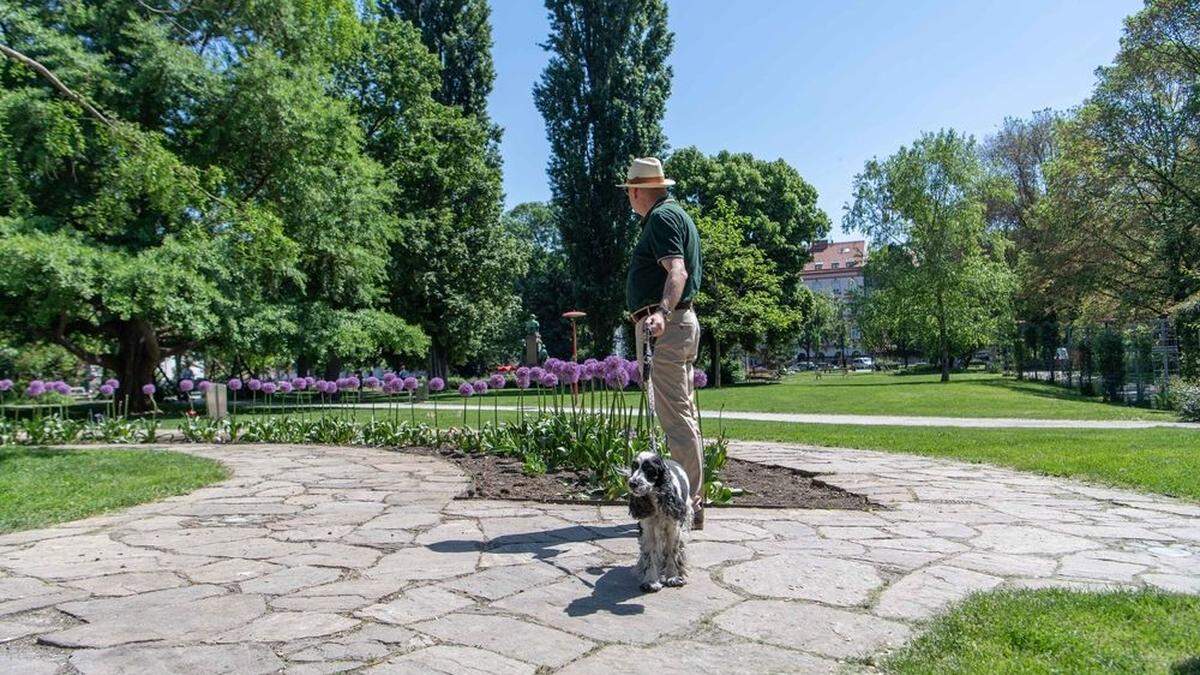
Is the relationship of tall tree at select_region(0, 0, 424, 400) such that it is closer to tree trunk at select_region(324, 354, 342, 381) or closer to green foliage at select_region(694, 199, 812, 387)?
tree trunk at select_region(324, 354, 342, 381)

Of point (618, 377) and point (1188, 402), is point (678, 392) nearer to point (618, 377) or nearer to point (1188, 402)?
point (618, 377)

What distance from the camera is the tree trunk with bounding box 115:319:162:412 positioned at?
61.9 ft

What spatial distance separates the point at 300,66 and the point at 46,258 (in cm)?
725

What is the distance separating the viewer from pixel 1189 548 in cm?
416

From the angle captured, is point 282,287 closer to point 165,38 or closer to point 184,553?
point 165,38

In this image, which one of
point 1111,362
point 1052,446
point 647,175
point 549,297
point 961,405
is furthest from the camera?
point 549,297

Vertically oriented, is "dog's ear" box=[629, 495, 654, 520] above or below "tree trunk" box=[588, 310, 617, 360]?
below

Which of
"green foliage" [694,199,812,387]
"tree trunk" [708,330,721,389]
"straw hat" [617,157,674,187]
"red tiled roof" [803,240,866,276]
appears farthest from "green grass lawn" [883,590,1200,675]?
"red tiled roof" [803,240,866,276]

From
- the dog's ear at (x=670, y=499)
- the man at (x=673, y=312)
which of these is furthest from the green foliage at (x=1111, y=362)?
the dog's ear at (x=670, y=499)

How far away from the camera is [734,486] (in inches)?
239

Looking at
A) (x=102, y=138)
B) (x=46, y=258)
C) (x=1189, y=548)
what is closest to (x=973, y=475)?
(x=1189, y=548)

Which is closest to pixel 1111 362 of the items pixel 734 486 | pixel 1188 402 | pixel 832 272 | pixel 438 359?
pixel 1188 402

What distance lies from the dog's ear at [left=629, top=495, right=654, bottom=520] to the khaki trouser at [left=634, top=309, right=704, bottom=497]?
3.01ft

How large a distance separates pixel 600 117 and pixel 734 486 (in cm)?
2768
